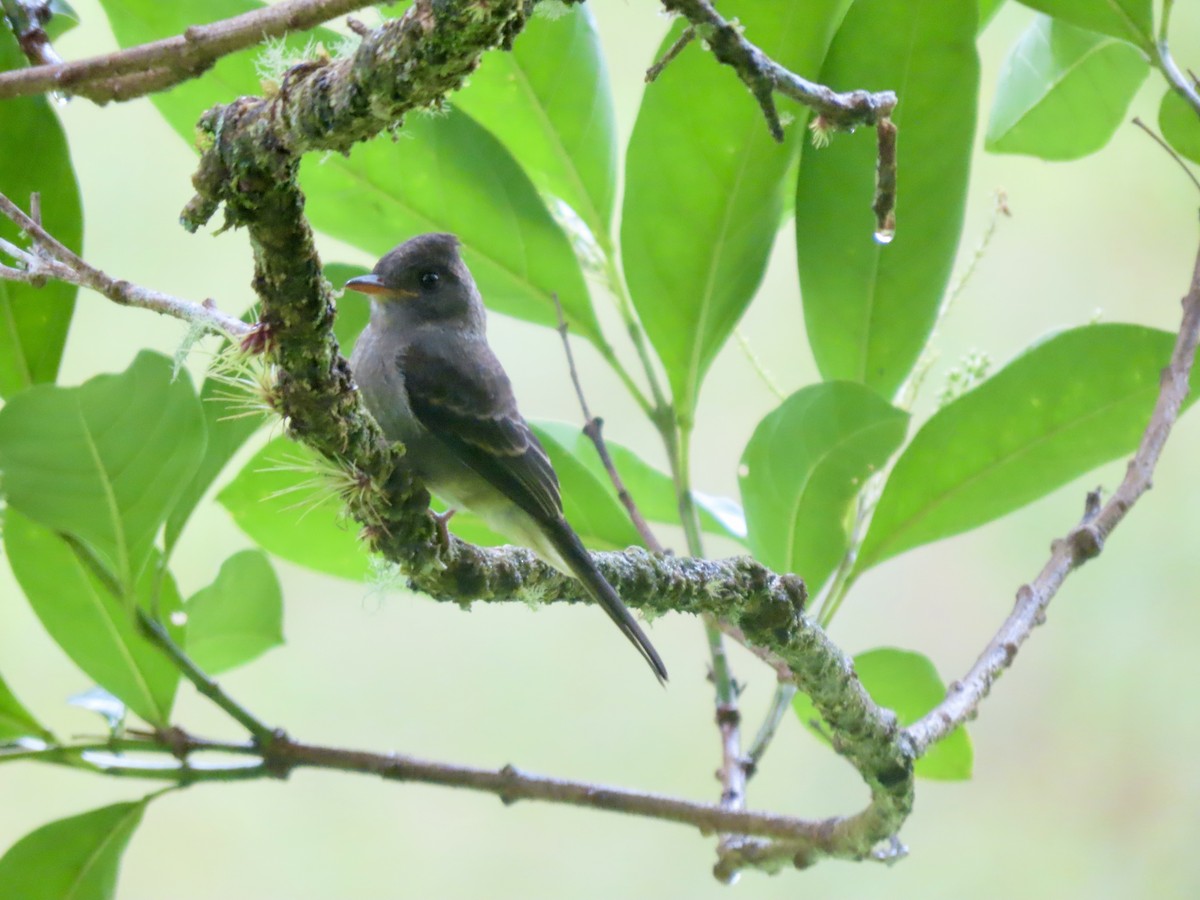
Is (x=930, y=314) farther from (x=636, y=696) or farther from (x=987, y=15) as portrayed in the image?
(x=636, y=696)

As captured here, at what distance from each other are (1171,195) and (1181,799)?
1437 mm

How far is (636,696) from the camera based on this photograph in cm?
264

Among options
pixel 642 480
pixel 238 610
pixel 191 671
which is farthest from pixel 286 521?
pixel 642 480

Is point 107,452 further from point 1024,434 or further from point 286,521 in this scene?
point 1024,434

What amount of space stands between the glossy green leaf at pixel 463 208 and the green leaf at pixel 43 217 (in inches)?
12.3

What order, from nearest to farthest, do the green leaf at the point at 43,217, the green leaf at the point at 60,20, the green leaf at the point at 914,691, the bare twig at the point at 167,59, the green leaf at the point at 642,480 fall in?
the bare twig at the point at 167,59
the green leaf at the point at 43,217
the green leaf at the point at 60,20
the green leaf at the point at 914,691
the green leaf at the point at 642,480

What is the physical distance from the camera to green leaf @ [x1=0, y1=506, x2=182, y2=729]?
127 centimetres

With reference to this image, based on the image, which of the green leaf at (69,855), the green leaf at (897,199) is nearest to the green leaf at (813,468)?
the green leaf at (897,199)

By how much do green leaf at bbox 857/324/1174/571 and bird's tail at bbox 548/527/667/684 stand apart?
46cm

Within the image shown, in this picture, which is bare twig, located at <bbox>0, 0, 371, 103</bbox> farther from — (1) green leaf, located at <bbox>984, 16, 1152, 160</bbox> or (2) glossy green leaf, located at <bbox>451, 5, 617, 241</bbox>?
(1) green leaf, located at <bbox>984, 16, 1152, 160</bbox>

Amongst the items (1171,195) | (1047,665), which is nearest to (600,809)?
(1047,665)

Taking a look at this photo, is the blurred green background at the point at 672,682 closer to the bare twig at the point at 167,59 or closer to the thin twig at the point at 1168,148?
the thin twig at the point at 1168,148

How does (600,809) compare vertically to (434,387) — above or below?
below

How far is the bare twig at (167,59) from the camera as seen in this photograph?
904mm
